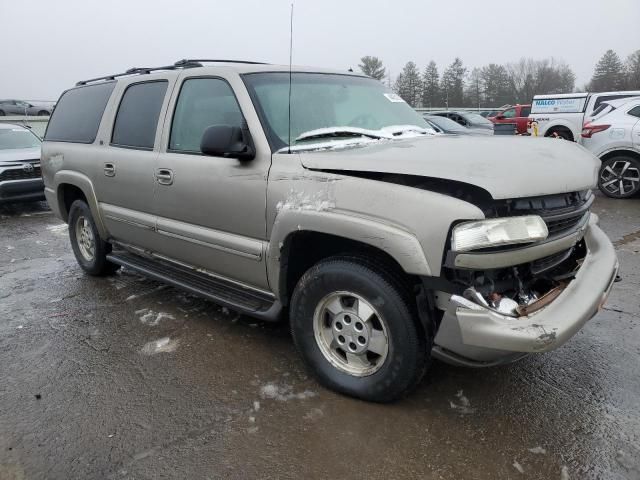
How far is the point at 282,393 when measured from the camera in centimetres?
298

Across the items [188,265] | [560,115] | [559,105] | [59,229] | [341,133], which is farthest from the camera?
[559,105]

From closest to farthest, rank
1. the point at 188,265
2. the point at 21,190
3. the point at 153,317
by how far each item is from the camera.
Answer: the point at 188,265, the point at 153,317, the point at 21,190

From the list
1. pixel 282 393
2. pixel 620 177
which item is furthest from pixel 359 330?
pixel 620 177

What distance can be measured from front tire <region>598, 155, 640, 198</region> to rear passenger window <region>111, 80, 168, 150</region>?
785 centimetres

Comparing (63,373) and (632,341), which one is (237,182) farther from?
(632,341)

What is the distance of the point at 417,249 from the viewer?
2.34 metres

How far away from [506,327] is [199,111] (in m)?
2.54

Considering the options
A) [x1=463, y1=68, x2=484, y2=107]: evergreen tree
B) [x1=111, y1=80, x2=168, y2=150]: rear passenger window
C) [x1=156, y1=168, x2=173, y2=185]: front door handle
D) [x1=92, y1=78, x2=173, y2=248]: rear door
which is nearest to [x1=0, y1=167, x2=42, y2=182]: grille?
[x1=92, y1=78, x2=173, y2=248]: rear door

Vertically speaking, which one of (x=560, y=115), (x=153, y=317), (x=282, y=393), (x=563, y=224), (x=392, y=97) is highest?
(x=392, y=97)

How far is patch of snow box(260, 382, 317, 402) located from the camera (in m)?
2.93

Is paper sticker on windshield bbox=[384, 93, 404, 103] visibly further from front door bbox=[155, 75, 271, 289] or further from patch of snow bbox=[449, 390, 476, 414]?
patch of snow bbox=[449, 390, 476, 414]

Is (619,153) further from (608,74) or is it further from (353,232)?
(608,74)

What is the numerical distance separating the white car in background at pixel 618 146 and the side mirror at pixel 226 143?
807 cm

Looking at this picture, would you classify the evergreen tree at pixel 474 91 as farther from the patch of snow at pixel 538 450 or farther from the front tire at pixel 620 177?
the patch of snow at pixel 538 450
